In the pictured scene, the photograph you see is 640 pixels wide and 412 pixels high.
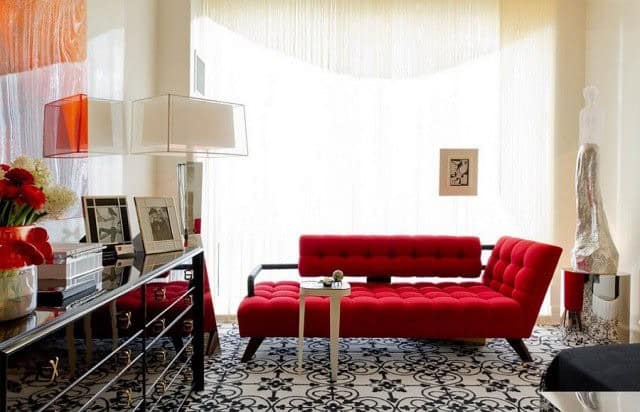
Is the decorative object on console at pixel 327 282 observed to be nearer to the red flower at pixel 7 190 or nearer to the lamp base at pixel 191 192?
the lamp base at pixel 191 192

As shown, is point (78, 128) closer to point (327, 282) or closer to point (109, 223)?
point (109, 223)

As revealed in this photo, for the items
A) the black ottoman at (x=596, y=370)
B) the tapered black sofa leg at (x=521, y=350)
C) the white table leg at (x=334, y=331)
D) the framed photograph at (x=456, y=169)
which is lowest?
the tapered black sofa leg at (x=521, y=350)

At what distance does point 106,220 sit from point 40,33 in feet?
2.85

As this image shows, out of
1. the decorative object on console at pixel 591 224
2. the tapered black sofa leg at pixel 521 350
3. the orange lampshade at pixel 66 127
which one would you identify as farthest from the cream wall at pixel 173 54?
the decorative object on console at pixel 591 224

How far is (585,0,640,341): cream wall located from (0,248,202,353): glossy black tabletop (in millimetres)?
3461

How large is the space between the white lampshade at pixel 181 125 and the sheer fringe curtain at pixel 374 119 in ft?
5.43

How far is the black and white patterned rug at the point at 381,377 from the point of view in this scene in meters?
2.82

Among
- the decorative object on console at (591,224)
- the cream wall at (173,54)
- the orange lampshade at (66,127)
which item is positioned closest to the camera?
the orange lampshade at (66,127)

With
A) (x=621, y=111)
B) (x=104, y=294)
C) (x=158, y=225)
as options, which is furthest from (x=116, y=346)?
(x=621, y=111)

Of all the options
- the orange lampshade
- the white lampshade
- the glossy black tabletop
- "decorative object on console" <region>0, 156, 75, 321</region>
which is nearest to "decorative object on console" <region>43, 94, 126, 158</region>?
the orange lampshade

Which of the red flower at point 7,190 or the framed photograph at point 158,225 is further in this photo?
the framed photograph at point 158,225

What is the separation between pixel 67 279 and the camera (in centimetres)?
164

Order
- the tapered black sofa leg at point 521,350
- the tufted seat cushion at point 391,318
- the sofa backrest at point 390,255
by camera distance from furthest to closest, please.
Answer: the sofa backrest at point 390,255 < the tapered black sofa leg at point 521,350 < the tufted seat cushion at point 391,318

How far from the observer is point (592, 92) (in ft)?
13.7
